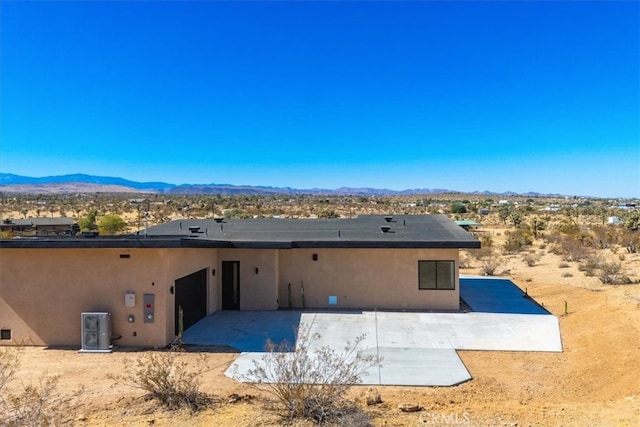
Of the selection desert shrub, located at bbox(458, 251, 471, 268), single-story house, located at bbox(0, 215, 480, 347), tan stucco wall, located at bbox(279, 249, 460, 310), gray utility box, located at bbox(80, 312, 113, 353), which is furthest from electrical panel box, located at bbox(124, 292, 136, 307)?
desert shrub, located at bbox(458, 251, 471, 268)

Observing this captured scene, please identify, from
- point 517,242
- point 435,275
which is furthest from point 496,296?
point 517,242

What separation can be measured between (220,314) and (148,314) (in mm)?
4377

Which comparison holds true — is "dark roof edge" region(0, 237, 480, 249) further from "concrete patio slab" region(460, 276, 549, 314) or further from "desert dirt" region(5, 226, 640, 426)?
"concrete patio slab" region(460, 276, 549, 314)

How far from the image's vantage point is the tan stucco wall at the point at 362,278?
17422 mm

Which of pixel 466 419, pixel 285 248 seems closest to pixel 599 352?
pixel 466 419

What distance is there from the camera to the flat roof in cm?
1239

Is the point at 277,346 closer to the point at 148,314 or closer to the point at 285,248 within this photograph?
the point at 148,314

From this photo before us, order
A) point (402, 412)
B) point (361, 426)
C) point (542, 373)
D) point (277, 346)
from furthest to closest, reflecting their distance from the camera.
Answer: point (277, 346), point (542, 373), point (402, 412), point (361, 426)

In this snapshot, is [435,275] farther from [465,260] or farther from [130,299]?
[465,260]

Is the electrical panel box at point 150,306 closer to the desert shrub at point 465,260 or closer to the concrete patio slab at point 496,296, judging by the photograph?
the concrete patio slab at point 496,296

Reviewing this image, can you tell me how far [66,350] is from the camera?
1236 cm

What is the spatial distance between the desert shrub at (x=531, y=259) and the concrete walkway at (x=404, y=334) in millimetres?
9763

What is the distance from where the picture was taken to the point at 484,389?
977cm

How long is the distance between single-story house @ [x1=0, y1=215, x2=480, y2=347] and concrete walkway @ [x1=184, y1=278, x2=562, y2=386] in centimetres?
87
